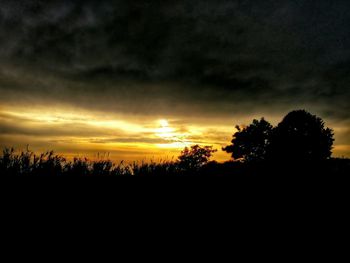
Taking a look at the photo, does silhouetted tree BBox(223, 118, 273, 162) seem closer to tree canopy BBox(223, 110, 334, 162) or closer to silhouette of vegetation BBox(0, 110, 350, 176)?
silhouette of vegetation BBox(0, 110, 350, 176)

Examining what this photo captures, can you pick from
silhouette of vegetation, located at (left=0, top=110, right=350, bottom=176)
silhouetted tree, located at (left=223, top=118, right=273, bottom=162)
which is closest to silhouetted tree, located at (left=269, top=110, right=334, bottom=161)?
silhouette of vegetation, located at (left=0, top=110, right=350, bottom=176)

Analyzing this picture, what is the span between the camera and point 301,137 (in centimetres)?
5097

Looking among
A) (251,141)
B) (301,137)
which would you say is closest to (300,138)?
(301,137)

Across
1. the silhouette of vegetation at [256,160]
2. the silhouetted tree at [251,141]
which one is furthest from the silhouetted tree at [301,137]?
the silhouetted tree at [251,141]

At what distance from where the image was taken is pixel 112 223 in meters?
7.93

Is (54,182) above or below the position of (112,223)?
above

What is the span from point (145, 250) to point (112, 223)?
1.32m

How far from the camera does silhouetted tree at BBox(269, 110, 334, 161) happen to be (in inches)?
1977

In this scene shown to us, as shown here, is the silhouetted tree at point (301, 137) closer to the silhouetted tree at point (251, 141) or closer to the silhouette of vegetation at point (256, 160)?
the silhouette of vegetation at point (256, 160)

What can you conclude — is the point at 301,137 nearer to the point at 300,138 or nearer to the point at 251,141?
the point at 300,138

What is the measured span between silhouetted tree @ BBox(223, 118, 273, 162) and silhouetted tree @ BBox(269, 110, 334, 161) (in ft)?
57.0

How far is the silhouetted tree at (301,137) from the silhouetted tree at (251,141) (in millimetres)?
17362

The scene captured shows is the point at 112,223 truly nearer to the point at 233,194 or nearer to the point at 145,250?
the point at 145,250

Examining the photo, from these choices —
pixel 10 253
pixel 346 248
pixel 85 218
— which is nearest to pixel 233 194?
pixel 346 248
